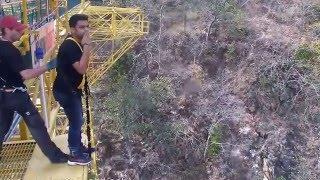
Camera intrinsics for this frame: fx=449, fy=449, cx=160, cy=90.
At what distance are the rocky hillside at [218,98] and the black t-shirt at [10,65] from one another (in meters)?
9.74

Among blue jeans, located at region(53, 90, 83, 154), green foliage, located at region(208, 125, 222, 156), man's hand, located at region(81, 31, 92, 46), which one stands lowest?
green foliage, located at region(208, 125, 222, 156)

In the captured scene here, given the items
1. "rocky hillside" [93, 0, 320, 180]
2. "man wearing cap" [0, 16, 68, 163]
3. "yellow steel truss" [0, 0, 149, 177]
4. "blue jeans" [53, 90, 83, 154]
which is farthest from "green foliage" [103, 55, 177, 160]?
"man wearing cap" [0, 16, 68, 163]

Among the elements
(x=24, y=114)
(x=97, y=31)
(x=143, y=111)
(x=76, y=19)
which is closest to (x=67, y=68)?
(x=76, y=19)

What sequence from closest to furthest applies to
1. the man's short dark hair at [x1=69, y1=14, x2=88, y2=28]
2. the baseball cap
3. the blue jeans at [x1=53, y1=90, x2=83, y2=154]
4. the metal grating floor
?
the baseball cap, the man's short dark hair at [x1=69, y1=14, x2=88, y2=28], the blue jeans at [x1=53, y1=90, x2=83, y2=154], the metal grating floor

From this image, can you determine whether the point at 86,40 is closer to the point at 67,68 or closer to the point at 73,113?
the point at 67,68

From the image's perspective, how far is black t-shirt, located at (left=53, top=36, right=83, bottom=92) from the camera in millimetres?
4637

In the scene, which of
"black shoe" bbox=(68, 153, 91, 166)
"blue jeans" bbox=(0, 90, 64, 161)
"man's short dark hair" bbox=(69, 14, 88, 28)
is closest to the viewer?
"man's short dark hair" bbox=(69, 14, 88, 28)

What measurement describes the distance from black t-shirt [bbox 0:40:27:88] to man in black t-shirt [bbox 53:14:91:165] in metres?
0.41

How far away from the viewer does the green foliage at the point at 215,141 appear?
1428 centimetres

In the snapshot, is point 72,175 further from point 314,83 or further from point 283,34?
point 283,34

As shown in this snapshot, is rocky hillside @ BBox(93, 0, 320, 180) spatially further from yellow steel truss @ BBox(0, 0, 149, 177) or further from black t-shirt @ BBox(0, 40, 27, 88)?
black t-shirt @ BBox(0, 40, 27, 88)

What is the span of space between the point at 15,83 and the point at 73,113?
75 cm

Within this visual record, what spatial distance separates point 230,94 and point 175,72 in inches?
84.7

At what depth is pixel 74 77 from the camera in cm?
485
